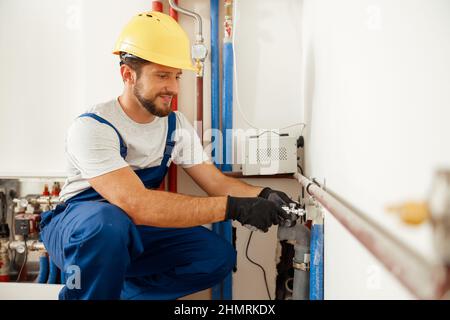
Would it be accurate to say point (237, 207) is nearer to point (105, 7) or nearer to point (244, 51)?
point (244, 51)

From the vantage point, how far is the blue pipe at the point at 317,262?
958 millimetres

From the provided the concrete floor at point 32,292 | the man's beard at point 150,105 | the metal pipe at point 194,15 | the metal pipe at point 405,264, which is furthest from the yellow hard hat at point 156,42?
the concrete floor at point 32,292

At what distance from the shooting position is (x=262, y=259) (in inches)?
63.7

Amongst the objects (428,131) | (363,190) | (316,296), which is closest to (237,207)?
(316,296)

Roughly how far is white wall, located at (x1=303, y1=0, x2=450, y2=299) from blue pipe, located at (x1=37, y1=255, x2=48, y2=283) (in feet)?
4.07

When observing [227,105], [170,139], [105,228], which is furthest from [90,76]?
[105,228]

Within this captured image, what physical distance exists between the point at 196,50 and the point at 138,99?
37 centimetres

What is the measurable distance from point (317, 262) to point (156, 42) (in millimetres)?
874

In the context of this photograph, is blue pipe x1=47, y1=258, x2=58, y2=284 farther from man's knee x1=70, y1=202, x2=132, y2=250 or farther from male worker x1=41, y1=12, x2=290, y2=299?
man's knee x1=70, y1=202, x2=132, y2=250

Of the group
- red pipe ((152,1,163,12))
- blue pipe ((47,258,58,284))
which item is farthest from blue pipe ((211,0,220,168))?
blue pipe ((47,258,58,284))

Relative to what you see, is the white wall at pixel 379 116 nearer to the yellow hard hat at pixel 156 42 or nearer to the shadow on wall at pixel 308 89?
the shadow on wall at pixel 308 89

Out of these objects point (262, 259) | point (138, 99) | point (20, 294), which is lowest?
point (20, 294)

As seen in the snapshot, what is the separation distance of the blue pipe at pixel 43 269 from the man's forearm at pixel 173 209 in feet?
2.48

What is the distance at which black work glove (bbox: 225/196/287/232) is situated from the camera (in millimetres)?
1065
